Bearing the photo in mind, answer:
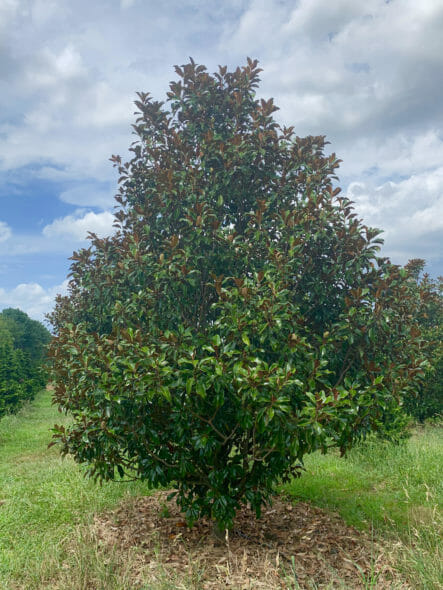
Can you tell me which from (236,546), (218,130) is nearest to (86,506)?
(236,546)

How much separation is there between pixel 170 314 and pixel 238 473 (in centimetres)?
230

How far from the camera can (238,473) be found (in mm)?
6000

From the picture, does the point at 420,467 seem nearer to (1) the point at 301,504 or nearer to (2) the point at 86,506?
(1) the point at 301,504

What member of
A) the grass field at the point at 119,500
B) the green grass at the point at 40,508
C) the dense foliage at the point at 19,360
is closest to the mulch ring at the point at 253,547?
the grass field at the point at 119,500

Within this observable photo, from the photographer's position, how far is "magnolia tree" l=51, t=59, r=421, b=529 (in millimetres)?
5035

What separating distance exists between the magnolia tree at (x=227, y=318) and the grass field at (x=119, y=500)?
1.28m

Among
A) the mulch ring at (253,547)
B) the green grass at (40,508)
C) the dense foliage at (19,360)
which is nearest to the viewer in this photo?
the mulch ring at (253,547)

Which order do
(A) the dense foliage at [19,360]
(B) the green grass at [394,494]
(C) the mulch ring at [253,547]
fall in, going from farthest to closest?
(A) the dense foliage at [19,360]
(B) the green grass at [394,494]
(C) the mulch ring at [253,547]

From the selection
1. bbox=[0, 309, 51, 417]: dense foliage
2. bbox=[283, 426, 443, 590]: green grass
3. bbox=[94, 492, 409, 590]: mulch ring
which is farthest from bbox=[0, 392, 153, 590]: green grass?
bbox=[283, 426, 443, 590]: green grass

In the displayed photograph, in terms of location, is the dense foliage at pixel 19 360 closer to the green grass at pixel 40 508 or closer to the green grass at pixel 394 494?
the green grass at pixel 40 508

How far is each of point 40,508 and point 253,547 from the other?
4087 millimetres

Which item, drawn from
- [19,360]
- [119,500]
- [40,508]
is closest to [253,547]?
[119,500]

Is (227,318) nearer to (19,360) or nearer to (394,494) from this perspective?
(394,494)

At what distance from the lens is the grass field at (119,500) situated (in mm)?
5512
